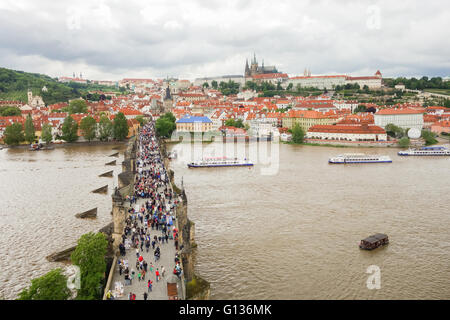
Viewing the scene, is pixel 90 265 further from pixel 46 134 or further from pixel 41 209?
pixel 46 134

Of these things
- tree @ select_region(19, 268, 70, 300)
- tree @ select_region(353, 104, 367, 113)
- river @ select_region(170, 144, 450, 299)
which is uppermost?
tree @ select_region(353, 104, 367, 113)

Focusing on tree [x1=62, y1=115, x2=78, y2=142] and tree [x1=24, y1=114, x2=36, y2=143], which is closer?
tree [x1=24, y1=114, x2=36, y2=143]

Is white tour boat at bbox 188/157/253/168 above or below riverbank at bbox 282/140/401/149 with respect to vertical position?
below

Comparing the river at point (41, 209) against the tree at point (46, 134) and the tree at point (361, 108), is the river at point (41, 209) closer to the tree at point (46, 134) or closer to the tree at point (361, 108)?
the tree at point (46, 134)

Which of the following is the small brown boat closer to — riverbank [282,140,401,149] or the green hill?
riverbank [282,140,401,149]

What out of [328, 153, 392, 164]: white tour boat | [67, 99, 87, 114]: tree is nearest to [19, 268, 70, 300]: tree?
[328, 153, 392, 164]: white tour boat

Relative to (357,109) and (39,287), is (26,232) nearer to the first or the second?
(39,287)

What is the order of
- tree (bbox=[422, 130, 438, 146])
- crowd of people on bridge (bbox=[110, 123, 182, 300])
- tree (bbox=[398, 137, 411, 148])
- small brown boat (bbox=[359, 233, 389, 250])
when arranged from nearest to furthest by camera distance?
crowd of people on bridge (bbox=[110, 123, 182, 300]) < small brown boat (bbox=[359, 233, 389, 250]) < tree (bbox=[398, 137, 411, 148]) < tree (bbox=[422, 130, 438, 146])
